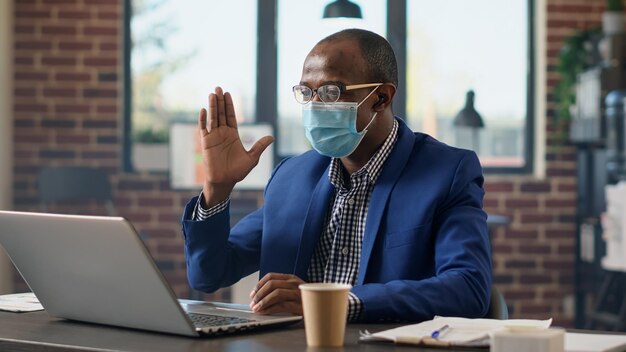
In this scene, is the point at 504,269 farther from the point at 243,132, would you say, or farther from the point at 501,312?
the point at 501,312

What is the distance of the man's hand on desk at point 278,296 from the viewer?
5.19ft

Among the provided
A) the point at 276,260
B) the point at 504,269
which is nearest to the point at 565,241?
the point at 504,269

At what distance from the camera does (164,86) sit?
19.4 feet

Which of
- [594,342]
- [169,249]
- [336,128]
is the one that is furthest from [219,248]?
[169,249]

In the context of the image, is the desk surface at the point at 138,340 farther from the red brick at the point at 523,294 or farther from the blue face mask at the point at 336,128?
the red brick at the point at 523,294

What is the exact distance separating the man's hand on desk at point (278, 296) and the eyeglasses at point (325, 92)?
533 mm

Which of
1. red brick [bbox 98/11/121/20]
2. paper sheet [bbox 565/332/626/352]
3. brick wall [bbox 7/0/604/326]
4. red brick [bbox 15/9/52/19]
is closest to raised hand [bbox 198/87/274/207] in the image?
paper sheet [bbox 565/332/626/352]

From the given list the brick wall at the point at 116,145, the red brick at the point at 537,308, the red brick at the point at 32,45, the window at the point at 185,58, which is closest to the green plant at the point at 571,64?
the brick wall at the point at 116,145

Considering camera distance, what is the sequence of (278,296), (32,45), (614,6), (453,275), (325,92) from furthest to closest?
(32,45)
(614,6)
(325,92)
(453,275)
(278,296)

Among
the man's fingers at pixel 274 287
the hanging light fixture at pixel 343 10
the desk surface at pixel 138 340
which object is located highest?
the hanging light fixture at pixel 343 10

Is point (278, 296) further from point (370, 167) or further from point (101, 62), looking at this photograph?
point (101, 62)

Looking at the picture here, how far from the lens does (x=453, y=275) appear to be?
5.62ft

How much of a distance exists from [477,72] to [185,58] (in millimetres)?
1769

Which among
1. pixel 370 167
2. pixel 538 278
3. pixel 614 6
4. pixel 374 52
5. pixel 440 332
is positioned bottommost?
pixel 538 278
